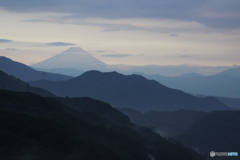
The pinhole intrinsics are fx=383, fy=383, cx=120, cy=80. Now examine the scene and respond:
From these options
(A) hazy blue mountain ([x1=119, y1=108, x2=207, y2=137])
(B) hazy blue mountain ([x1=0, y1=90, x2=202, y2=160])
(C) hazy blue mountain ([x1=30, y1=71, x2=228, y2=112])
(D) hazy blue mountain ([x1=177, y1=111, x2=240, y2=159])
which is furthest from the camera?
(C) hazy blue mountain ([x1=30, y1=71, x2=228, y2=112])

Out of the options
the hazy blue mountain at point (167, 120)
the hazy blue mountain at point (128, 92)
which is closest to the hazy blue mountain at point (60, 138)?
the hazy blue mountain at point (167, 120)

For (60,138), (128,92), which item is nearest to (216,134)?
(60,138)

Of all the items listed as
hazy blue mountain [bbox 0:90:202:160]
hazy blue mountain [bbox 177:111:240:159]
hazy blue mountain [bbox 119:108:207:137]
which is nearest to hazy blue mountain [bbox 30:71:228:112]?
hazy blue mountain [bbox 119:108:207:137]

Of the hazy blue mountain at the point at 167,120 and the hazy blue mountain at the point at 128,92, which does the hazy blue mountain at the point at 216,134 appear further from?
the hazy blue mountain at the point at 128,92

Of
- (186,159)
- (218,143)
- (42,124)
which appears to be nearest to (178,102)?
(218,143)

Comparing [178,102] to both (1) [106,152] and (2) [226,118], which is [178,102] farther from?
(1) [106,152]

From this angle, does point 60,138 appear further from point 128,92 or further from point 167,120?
point 128,92

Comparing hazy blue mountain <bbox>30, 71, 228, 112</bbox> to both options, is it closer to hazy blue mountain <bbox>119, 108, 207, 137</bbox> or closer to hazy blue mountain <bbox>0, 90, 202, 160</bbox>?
hazy blue mountain <bbox>119, 108, 207, 137</bbox>
